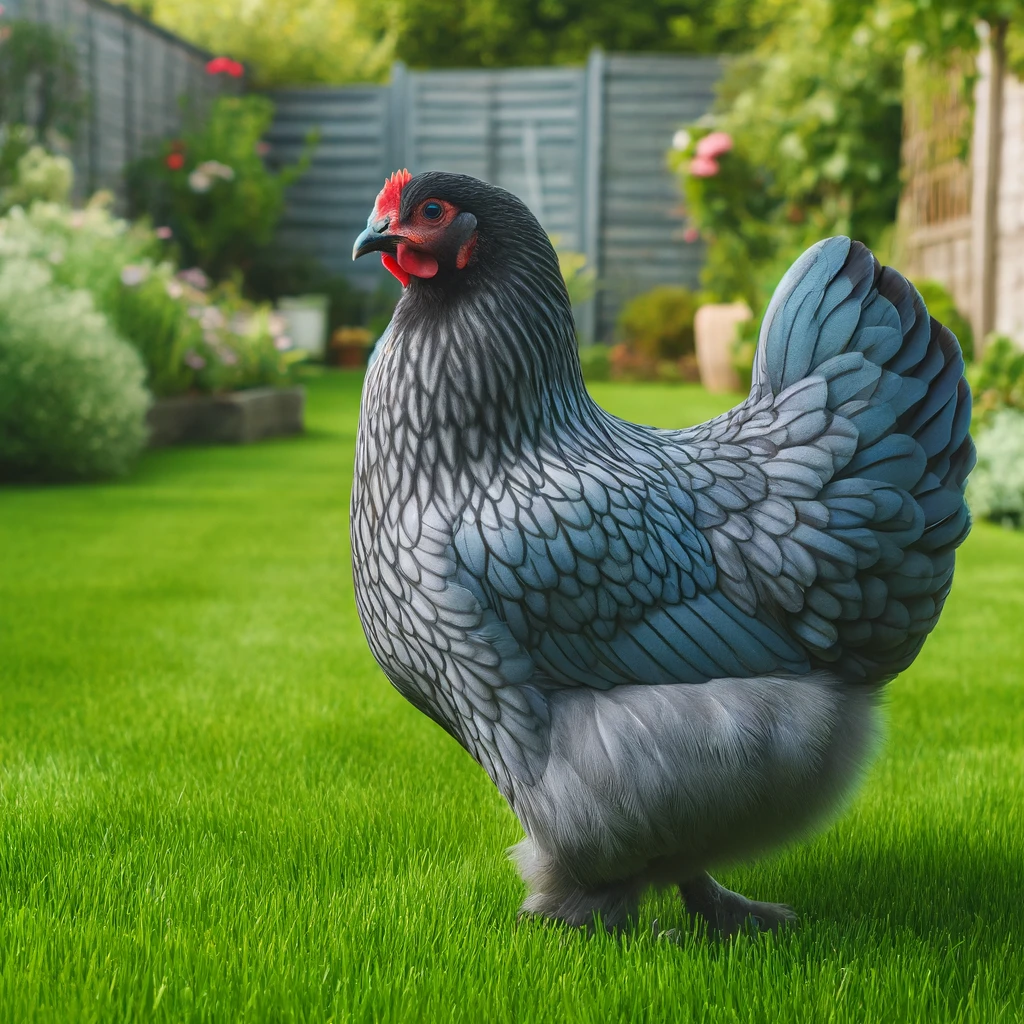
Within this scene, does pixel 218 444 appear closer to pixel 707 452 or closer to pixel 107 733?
pixel 107 733

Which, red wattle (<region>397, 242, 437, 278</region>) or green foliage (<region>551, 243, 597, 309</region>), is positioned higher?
green foliage (<region>551, 243, 597, 309</region>)

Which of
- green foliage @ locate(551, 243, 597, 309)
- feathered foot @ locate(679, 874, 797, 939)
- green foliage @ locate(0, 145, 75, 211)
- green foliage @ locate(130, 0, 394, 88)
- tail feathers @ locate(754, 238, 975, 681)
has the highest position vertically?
green foliage @ locate(130, 0, 394, 88)

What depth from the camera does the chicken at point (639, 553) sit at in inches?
74.8

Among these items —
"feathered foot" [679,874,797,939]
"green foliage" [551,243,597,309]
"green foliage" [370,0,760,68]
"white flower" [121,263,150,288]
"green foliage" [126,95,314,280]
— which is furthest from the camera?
"green foliage" [370,0,760,68]

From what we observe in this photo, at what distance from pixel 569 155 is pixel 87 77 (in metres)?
6.09

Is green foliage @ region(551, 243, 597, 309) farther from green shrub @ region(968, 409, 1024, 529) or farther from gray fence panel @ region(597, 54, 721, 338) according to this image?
green shrub @ region(968, 409, 1024, 529)

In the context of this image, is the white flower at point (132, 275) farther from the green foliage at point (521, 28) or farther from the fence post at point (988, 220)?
the green foliage at point (521, 28)

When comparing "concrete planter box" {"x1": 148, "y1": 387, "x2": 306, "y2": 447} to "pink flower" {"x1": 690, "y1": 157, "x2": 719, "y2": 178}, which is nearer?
"concrete planter box" {"x1": 148, "y1": 387, "x2": 306, "y2": 447}

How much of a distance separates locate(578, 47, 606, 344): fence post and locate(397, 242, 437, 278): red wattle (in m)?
13.7

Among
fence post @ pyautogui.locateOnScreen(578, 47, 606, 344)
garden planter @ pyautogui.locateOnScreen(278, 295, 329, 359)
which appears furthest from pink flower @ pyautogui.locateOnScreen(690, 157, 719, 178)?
garden planter @ pyautogui.locateOnScreen(278, 295, 329, 359)

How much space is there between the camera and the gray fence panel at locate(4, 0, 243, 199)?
12.2 meters

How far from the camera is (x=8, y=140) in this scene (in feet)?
35.2

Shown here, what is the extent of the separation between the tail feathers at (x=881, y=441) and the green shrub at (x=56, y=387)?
5.99 m

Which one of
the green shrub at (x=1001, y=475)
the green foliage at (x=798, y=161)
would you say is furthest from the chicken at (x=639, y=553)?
the green foliage at (x=798, y=161)
